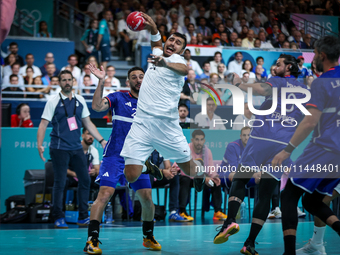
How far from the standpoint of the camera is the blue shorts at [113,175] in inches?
197

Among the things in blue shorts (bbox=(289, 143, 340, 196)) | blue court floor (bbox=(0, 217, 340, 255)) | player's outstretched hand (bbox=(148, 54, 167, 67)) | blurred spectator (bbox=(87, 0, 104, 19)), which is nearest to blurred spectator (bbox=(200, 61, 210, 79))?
blurred spectator (bbox=(87, 0, 104, 19))

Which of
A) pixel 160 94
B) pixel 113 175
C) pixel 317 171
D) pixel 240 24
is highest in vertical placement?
pixel 240 24

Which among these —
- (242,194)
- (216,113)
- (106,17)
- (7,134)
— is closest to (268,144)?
(242,194)

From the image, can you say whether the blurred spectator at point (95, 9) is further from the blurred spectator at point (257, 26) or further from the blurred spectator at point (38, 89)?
the blurred spectator at point (257, 26)

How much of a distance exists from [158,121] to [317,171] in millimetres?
1775

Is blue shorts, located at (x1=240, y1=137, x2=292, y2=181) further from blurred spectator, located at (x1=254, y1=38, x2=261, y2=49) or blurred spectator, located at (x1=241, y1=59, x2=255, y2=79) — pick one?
blurred spectator, located at (x1=254, y1=38, x2=261, y2=49)

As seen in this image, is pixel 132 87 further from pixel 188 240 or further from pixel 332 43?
pixel 332 43

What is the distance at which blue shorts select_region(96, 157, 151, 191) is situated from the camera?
197 inches

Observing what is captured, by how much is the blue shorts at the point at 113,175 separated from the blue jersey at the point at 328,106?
2.11 m

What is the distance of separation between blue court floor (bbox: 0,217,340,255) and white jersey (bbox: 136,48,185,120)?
1556mm

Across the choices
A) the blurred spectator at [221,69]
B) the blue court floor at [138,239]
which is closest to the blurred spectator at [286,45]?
the blurred spectator at [221,69]

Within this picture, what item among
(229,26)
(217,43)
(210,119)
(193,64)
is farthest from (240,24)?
(210,119)

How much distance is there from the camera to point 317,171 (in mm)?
3561

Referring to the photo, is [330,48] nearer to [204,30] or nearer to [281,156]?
[281,156]
